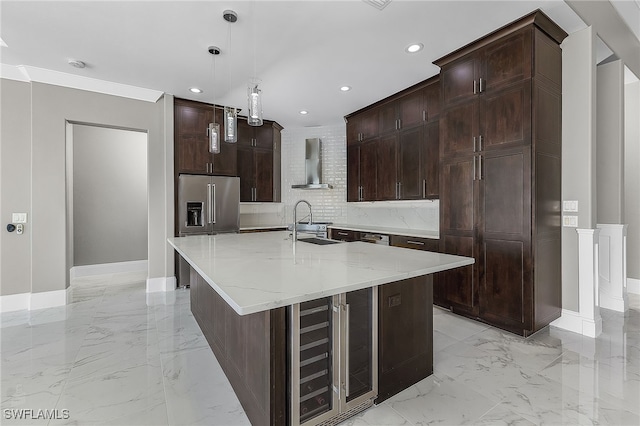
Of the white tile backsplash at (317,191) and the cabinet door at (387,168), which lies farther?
the white tile backsplash at (317,191)

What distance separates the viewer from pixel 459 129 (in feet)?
10.2

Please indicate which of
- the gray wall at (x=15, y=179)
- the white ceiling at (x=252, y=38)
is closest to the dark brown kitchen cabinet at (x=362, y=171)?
the white ceiling at (x=252, y=38)

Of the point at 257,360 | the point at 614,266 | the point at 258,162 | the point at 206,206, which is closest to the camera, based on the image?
the point at 257,360

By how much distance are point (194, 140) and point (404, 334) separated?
160 inches

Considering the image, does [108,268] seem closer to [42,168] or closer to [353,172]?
[42,168]

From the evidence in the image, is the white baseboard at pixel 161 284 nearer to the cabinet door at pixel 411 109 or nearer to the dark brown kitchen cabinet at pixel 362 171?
the dark brown kitchen cabinet at pixel 362 171

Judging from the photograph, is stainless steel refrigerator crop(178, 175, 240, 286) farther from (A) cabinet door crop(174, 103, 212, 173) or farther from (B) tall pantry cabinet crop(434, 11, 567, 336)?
(B) tall pantry cabinet crop(434, 11, 567, 336)

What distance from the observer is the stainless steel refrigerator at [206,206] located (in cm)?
441

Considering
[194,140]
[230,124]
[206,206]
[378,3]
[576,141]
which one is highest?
[378,3]

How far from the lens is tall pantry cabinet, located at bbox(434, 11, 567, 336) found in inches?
103

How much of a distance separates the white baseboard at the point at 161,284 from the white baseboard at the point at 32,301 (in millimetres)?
934

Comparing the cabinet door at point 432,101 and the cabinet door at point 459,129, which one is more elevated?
the cabinet door at point 432,101

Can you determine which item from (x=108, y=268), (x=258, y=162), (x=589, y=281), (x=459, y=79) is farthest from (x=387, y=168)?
(x=108, y=268)

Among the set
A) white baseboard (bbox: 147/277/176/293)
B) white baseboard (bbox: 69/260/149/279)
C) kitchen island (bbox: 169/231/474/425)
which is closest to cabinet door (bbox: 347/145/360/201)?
kitchen island (bbox: 169/231/474/425)
